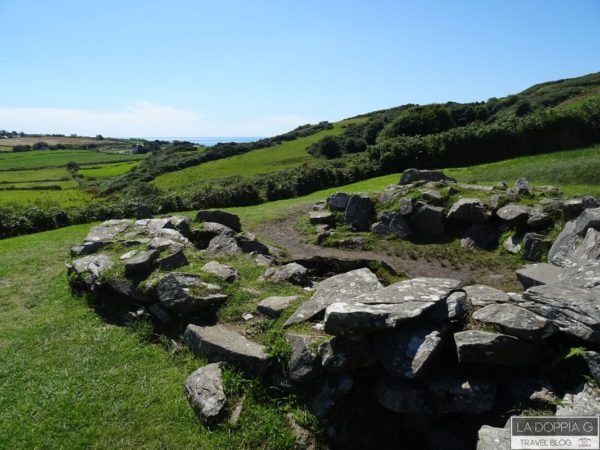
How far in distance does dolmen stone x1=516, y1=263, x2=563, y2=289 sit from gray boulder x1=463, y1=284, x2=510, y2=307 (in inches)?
85.6

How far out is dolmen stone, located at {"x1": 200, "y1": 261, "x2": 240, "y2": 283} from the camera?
36.9 feet

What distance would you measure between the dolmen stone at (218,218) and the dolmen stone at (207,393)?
1175 centimetres

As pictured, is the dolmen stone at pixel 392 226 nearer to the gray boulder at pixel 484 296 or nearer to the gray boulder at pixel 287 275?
the gray boulder at pixel 287 275

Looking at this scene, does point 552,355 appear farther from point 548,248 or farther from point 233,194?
point 233,194

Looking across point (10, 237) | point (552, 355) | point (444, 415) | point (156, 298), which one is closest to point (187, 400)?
point (156, 298)

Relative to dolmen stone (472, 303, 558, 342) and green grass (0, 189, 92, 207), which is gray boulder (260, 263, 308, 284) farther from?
green grass (0, 189, 92, 207)

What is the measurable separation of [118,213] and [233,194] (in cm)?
812

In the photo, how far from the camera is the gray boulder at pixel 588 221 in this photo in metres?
12.4

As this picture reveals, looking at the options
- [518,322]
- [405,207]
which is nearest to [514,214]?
[405,207]

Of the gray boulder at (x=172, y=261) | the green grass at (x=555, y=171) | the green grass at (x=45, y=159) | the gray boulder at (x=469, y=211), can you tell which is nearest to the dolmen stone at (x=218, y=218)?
the gray boulder at (x=172, y=261)

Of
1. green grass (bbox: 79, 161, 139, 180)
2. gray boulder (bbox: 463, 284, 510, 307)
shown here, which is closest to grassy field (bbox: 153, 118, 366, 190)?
green grass (bbox: 79, 161, 139, 180)

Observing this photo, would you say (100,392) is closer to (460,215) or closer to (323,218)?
(323,218)

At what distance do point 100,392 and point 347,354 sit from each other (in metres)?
4.84

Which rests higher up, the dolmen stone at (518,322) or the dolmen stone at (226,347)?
the dolmen stone at (518,322)
